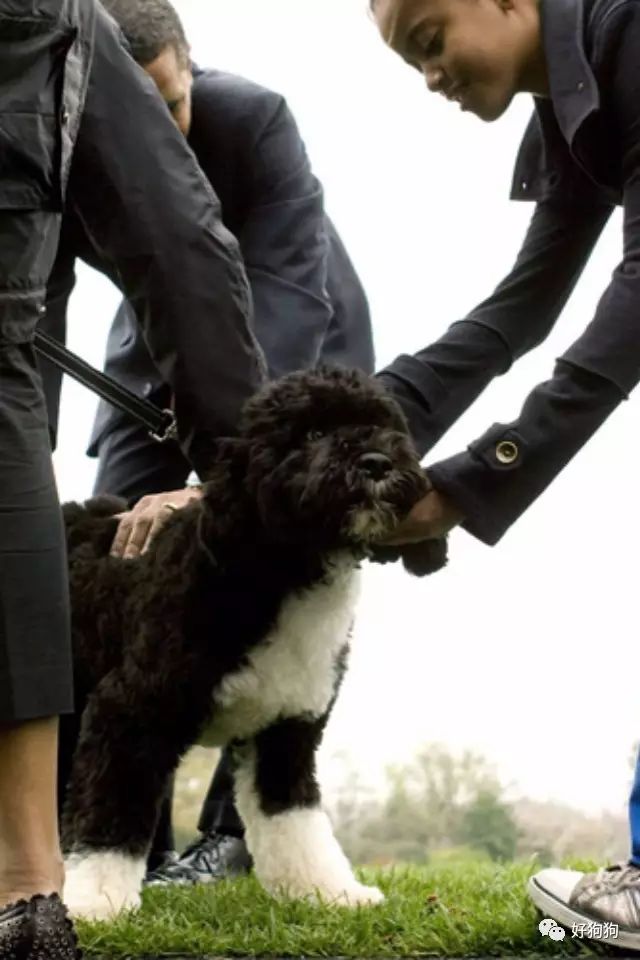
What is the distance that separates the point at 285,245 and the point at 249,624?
1655 mm

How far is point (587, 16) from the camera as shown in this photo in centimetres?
373

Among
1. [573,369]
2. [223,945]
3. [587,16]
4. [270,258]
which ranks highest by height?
[587,16]

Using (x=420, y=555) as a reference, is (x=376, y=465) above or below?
above

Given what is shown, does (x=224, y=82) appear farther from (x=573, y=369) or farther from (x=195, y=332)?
(x=573, y=369)

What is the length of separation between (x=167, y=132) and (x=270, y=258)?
1.53 meters

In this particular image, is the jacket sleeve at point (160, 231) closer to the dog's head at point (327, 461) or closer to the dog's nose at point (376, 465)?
the dog's head at point (327, 461)

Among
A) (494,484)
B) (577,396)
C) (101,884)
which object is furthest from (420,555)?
(101,884)

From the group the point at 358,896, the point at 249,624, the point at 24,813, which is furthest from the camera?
the point at 358,896

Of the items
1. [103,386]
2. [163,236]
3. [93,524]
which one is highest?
[163,236]

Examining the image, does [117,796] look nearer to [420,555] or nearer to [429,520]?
[420,555]

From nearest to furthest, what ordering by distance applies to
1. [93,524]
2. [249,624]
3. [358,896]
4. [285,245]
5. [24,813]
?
[24,813], [249,624], [358,896], [93,524], [285,245]

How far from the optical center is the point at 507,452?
11.6ft

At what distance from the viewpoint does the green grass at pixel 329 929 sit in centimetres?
364

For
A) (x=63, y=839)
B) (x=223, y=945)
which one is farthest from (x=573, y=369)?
(x=63, y=839)
